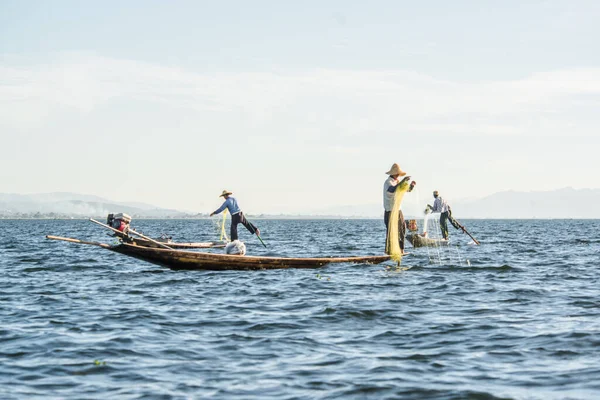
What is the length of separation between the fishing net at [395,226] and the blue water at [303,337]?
2667 mm

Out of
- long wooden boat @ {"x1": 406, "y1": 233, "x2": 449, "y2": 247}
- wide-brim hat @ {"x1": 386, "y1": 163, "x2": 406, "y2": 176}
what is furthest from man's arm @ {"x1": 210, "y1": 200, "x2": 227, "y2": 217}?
long wooden boat @ {"x1": 406, "y1": 233, "x2": 449, "y2": 247}

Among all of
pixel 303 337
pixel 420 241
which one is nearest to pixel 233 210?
pixel 303 337

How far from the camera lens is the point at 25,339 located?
11.2 meters

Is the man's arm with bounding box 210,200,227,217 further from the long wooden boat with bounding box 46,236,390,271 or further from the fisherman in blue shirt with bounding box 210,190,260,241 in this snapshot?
the long wooden boat with bounding box 46,236,390,271

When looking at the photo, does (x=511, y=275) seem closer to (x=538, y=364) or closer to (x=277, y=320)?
(x=277, y=320)

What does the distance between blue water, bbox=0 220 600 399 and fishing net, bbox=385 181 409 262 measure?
105 inches

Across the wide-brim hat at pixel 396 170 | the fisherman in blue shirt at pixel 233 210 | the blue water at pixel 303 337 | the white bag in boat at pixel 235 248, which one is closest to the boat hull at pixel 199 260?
the white bag in boat at pixel 235 248

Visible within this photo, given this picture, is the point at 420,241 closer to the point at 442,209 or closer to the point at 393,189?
the point at 442,209

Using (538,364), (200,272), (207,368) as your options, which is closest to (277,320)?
(207,368)

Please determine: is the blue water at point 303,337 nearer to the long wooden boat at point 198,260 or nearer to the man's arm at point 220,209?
the long wooden boat at point 198,260

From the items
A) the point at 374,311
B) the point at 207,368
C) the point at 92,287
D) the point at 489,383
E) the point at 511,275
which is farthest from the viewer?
the point at 511,275

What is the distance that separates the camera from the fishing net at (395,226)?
71.2 ft

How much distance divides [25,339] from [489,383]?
6.99 metres

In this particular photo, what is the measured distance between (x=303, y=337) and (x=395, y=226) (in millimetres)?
11692
